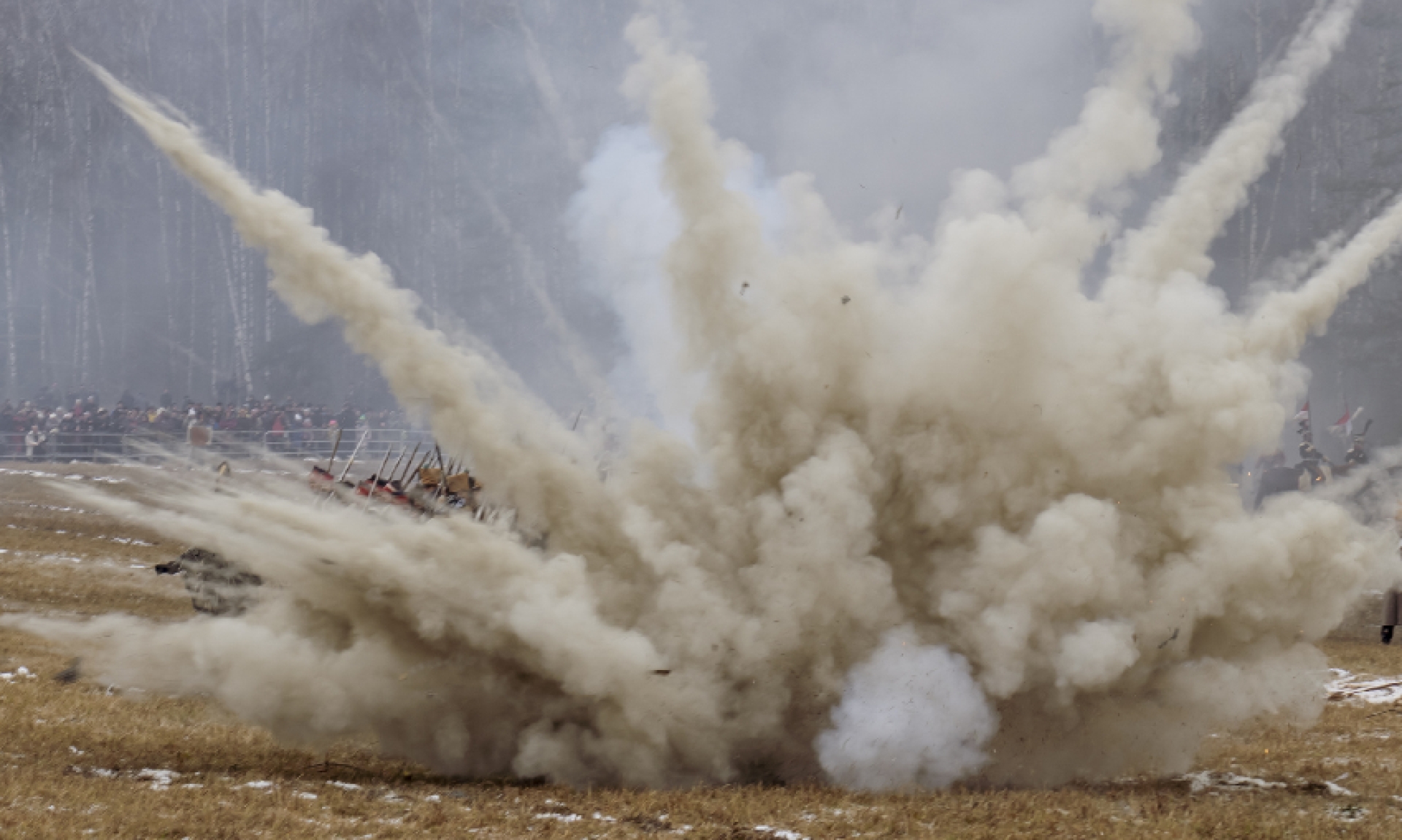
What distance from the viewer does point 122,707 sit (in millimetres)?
13258

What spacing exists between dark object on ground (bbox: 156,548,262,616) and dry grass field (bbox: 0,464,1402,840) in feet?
5.36

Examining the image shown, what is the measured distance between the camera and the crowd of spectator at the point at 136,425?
43.9 meters

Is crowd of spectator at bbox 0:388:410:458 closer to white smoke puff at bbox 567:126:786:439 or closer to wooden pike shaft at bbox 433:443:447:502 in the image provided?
white smoke puff at bbox 567:126:786:439

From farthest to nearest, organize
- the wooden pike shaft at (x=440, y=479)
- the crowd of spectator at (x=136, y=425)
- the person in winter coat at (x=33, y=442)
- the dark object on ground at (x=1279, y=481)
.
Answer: the crowd of spectator at (x=136, y=425), the person in winter coat at (x=33, y=442), the dark object on ground at (x=1279, y=481), the wooden pike shaft at (x=440, y=479)

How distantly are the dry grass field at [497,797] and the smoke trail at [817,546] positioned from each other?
1.84 feet

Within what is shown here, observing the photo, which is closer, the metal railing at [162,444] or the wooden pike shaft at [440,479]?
the wooden pike shaft at [440,479]

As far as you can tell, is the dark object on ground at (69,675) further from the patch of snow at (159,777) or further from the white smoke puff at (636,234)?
the white smoke puff at (636,234)

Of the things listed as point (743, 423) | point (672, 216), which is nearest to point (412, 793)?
point (743, 423)

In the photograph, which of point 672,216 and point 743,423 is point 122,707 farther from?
point 672,216

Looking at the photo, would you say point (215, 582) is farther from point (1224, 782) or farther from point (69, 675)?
point (1224, 782)

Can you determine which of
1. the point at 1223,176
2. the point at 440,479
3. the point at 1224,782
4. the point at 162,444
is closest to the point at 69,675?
the point at 440,479

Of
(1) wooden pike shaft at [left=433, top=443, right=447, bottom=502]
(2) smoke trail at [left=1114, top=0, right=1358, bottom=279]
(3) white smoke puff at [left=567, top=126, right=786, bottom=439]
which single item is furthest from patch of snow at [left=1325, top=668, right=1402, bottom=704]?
(3) white smoke puff at [left=567, top=126, right=786, bottom=439]

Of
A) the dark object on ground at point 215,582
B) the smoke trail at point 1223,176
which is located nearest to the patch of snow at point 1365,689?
the smoke trail at point 1223,176

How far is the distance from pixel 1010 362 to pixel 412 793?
6180 millimetres
